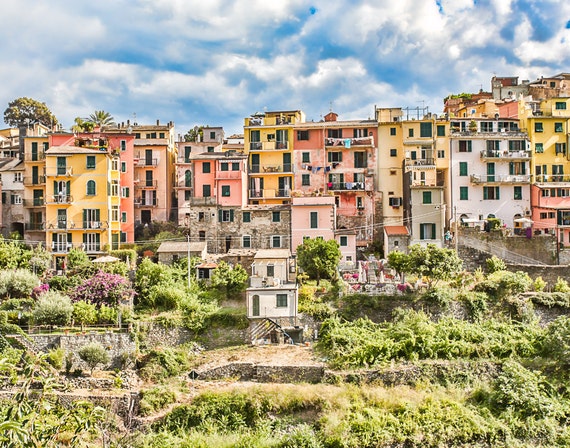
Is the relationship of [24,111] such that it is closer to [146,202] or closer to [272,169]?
[146,202]

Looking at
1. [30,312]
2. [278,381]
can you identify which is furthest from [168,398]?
[30,312]

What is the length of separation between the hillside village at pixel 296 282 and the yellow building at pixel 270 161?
0.55 ft

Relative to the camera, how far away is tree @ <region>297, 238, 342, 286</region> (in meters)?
40.8

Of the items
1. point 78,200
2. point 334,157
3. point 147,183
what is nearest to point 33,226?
point 78,200

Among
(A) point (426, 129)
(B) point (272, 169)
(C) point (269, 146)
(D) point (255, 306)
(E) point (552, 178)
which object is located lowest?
(D) point (255, 306)

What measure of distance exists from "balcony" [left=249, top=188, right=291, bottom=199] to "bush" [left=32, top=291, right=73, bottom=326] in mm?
19355

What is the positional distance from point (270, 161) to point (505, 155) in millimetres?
19078

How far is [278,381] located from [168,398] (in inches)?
220

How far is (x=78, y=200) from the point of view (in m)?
47.4

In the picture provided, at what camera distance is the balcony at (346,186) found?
51594 millimetres

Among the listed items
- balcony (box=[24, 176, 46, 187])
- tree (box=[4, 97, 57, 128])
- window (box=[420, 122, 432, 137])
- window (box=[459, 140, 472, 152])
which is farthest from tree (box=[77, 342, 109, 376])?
tree (box=[4, 97, 57, 128])

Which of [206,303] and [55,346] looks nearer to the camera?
[55,346]

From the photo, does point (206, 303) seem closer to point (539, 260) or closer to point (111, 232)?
point (111, 232)

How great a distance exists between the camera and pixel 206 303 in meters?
39.2
